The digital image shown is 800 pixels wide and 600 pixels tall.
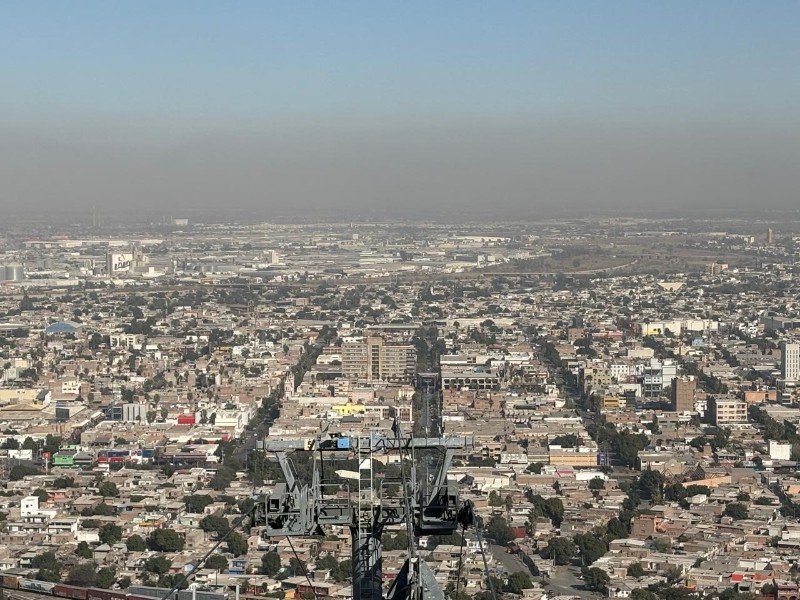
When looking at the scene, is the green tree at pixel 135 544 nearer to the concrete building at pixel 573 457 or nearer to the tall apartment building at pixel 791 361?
the concrete building at pixel 573 457

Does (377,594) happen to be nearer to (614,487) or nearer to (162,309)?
(614,487)

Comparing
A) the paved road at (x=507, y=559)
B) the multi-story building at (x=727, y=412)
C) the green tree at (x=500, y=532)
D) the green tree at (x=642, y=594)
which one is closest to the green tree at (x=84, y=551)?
the paved road at (x=507, y=559)

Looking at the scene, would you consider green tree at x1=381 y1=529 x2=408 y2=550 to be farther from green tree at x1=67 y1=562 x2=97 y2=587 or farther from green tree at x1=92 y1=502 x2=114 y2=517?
green tree at x1=92 y1=502 x2=114 y2=517

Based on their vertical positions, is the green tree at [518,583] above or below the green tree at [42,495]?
above

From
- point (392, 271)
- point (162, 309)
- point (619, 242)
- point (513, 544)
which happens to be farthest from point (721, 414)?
point (619, 242)

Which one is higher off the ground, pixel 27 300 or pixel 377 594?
pixel 377 594

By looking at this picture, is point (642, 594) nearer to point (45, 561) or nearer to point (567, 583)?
point (567, 583)
